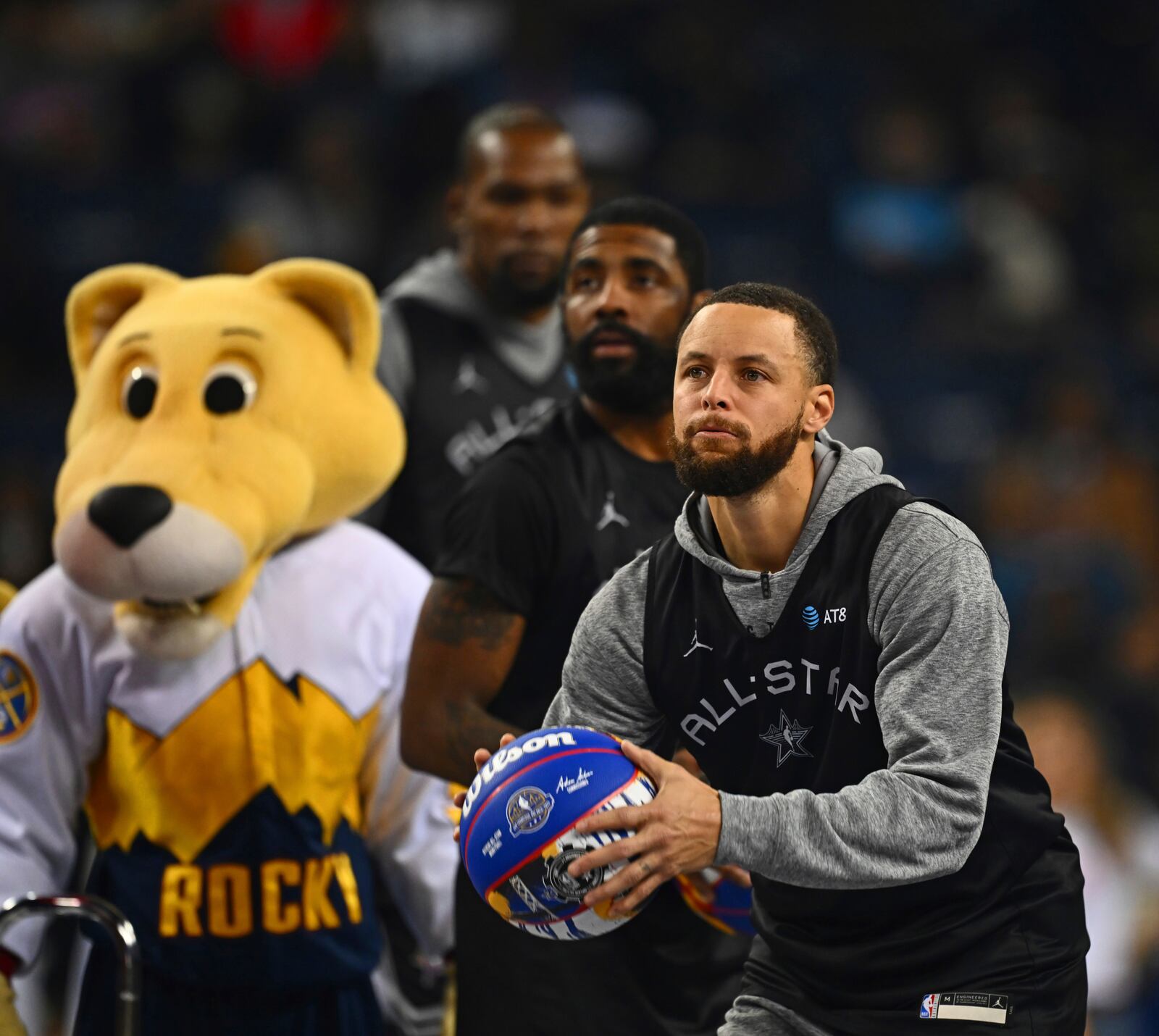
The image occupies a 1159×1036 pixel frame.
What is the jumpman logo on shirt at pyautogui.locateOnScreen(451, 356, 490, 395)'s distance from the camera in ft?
12.8

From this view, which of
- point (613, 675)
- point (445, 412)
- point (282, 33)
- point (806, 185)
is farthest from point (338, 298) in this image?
point (282, 33)

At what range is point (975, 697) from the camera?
7.18 ft

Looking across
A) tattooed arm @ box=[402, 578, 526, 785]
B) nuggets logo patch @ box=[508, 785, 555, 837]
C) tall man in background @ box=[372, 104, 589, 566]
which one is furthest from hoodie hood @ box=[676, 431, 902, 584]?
tall man in background @ box=[372, 104, 589, 566]

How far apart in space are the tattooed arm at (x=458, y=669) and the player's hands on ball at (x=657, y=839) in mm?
804

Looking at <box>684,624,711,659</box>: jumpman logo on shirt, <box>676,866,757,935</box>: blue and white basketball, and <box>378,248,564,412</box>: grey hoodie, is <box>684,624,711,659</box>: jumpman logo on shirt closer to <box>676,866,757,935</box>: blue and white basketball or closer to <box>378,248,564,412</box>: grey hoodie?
<box>676,866,757,935</box>: blue and white basketball

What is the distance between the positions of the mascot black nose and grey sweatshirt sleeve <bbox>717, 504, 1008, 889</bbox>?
126 centimetres

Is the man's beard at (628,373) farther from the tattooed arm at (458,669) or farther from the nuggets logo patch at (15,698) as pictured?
the nuggets logo patch at (15,698)

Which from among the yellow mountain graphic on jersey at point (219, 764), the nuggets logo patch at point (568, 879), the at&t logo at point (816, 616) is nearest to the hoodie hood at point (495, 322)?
the yellow mountain graphic on jersey at point (219, 764)

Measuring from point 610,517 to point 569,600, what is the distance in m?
0.16

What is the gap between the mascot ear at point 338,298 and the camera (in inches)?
133

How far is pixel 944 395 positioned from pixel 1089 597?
1.52 m

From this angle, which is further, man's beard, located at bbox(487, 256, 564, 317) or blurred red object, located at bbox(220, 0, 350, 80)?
blurred red object, located at bbox(220, 0, 350, 80)

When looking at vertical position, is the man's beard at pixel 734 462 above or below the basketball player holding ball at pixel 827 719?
above

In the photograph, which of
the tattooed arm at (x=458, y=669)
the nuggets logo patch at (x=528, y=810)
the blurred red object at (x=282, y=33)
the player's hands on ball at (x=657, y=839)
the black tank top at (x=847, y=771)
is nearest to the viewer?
the player's hands on ball at (x=657, y=839)
